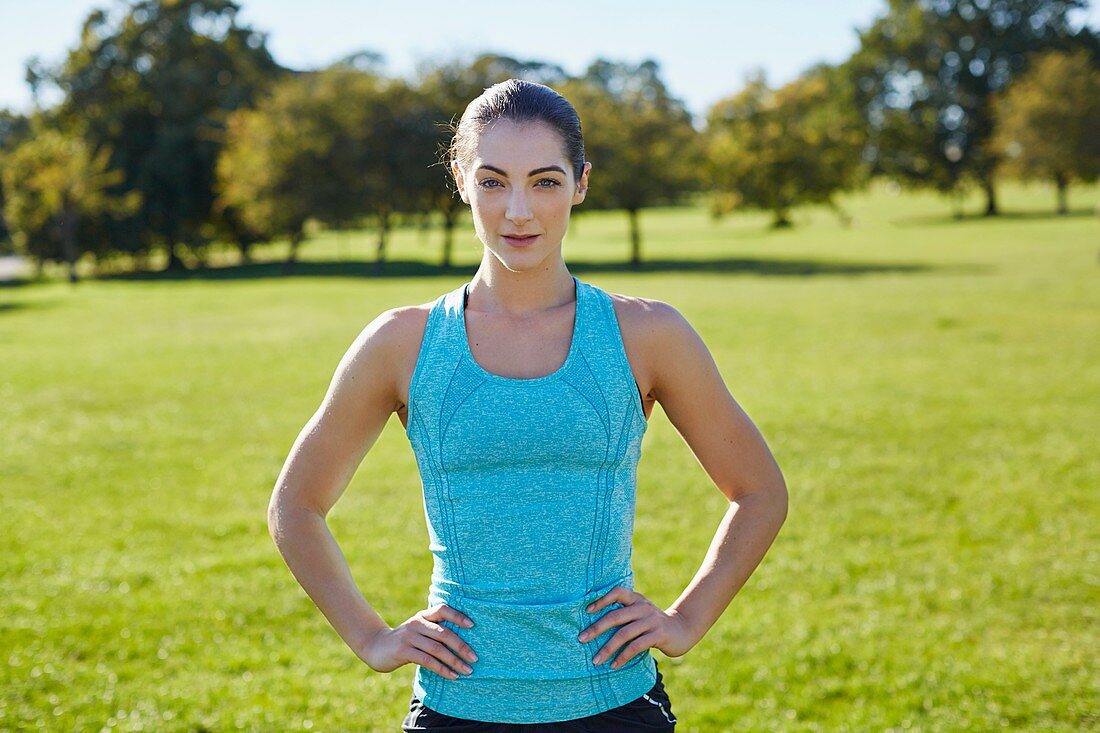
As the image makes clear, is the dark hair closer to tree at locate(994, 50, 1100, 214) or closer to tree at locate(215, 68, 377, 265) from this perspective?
tree at locate(215, 68, 377, 265)

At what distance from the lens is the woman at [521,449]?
6.89 ft

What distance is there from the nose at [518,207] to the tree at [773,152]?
52.7 metres

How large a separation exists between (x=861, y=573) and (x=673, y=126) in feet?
122

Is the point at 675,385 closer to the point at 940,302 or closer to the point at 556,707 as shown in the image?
the point at 556,707

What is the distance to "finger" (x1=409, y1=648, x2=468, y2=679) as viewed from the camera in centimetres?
211

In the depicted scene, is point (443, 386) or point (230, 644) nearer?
point (443, 386)

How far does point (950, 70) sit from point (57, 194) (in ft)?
174

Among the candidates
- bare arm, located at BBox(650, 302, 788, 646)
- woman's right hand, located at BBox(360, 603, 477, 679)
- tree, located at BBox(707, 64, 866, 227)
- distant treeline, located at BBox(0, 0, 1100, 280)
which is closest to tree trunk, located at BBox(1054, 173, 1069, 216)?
distant treeline, located at BBox(0, 0, 1100, 280)

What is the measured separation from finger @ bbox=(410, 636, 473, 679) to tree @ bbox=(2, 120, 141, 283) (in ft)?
139

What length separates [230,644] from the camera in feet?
20.3

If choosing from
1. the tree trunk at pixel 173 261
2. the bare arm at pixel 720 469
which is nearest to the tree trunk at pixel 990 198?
the tree trunk at pixel 173 261

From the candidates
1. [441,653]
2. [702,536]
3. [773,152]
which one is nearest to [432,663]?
[441,653]

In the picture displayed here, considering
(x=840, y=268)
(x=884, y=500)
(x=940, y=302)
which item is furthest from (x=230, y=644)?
(x=840, y=268)

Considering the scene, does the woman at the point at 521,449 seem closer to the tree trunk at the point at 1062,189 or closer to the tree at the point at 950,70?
the tree trunk at the point at 1062,189
